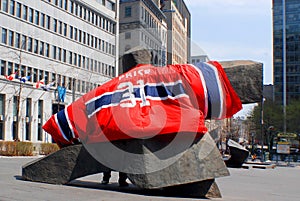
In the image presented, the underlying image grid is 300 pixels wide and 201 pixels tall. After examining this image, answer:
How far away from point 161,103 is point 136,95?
25.4 inches

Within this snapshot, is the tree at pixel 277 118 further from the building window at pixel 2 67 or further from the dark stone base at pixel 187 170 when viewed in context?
the dark stone base at pixel 187 170

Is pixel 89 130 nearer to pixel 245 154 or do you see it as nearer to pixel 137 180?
pixel 137 180

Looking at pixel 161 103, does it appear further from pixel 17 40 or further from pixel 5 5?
pixel 17 40

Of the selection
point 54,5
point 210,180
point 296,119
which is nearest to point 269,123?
point 296,119

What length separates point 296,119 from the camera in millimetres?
Result: 54750

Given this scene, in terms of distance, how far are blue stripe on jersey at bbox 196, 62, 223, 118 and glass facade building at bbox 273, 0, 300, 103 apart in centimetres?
8765

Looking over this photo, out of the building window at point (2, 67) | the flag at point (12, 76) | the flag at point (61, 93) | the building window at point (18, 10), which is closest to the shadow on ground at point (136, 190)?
the flag at point (12, 76)

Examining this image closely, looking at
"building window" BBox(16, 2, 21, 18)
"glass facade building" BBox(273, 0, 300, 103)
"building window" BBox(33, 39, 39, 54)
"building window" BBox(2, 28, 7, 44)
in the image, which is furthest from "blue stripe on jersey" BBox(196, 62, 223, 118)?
Result: "glass facade building" BBox(273, 0, 300, 103)

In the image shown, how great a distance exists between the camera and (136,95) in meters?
10.1

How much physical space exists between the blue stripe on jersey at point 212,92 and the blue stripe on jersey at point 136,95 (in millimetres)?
595

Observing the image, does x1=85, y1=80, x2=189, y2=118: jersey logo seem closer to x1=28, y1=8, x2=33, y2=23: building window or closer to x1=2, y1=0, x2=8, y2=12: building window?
x1=2, y1=0, x2=8, y2=12: building window

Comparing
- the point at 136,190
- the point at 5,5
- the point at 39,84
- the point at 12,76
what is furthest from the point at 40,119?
the point at 136,190

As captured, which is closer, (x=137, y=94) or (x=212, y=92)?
(x=212, y=92)

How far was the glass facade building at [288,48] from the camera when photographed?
94.2 metres
